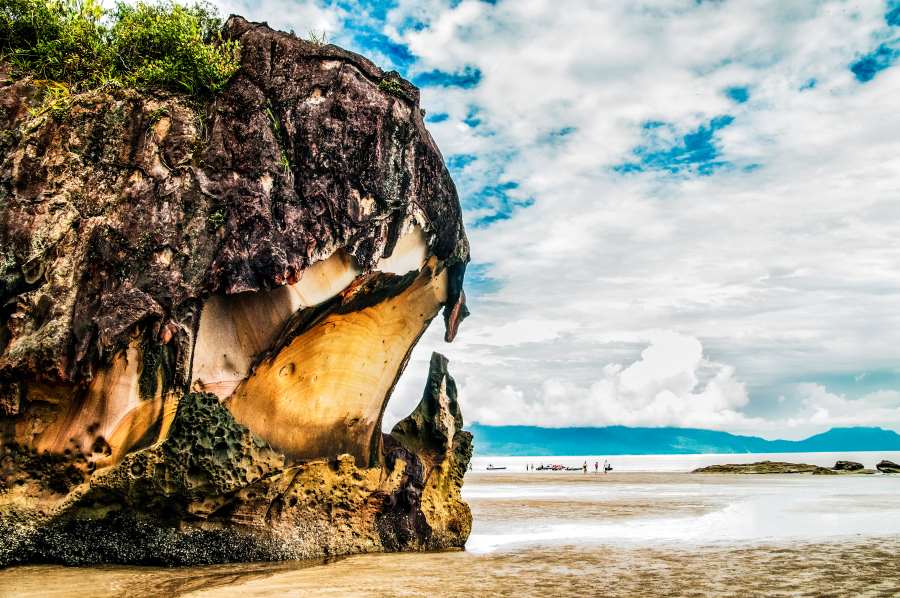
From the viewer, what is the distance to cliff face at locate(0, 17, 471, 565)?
27.2ft

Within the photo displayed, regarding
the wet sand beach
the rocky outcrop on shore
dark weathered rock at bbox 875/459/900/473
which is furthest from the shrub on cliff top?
dark weathered rock at bbox 875/459/900/473

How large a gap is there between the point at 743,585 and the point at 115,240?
8.68m

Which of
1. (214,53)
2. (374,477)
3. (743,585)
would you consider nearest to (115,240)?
(214,53)

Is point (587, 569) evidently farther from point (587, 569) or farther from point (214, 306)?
point (214, 306)

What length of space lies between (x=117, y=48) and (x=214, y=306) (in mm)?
4504

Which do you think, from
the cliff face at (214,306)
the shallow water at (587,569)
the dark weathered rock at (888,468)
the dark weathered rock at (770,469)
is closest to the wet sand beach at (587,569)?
the shallow water at (587,569)

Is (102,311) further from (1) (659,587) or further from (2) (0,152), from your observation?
(1) (659,587)

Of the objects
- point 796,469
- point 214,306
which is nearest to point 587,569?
point 214,306

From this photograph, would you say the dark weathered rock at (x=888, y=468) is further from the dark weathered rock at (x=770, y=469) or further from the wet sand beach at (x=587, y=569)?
the wet sand beach at (x=587, y=569)

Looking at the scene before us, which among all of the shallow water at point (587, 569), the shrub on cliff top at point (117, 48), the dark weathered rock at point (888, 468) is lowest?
the shallow water at point (587, 569)

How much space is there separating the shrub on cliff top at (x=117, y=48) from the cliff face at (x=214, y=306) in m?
0.37

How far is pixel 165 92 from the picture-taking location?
9.88 metres

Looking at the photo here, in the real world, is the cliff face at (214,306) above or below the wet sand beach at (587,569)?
above

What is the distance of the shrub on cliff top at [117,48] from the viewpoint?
9.91 m
